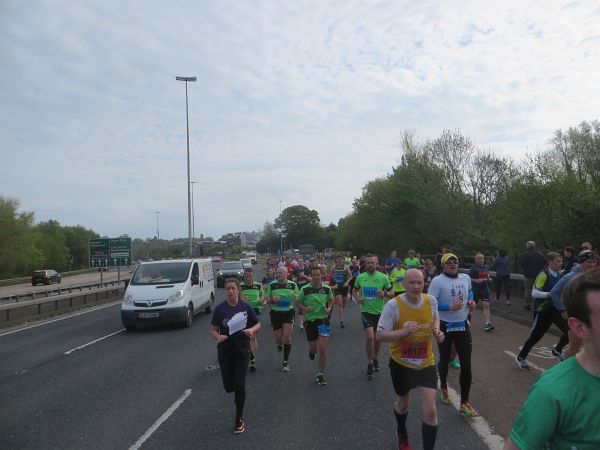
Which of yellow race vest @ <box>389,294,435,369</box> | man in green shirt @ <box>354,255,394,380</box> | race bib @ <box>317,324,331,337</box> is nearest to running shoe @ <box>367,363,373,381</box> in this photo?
man in green shirt @ <box>354,255,394,380</box>

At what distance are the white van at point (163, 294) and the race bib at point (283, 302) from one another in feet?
17.7

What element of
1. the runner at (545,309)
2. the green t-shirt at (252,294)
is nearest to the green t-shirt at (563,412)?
the runner at (545,309)

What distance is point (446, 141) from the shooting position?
35844 millimetres

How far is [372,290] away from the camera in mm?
8047

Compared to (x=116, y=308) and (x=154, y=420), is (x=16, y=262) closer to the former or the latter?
(x=116, y=308)

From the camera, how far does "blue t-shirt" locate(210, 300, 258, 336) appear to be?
5.76 meters

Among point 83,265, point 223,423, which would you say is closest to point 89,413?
point 223,423

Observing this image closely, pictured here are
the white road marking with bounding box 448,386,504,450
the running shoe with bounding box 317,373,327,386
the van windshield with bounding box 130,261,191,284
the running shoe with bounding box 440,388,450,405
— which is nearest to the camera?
the white road marking with bounding box 448,386,504,450

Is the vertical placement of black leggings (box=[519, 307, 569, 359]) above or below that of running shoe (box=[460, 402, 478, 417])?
above

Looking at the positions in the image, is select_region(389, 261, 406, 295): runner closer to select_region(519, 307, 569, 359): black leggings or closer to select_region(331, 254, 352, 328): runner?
select_region(331, 254, 352, 328): runner

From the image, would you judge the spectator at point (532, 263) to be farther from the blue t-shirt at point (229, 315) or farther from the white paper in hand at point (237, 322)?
the white paper in hand at point (237, 322)

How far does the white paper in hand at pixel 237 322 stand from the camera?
18.6 feet

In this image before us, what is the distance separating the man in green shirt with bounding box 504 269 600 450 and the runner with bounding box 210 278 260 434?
396 cm

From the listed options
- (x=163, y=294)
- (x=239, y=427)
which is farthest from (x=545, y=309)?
(x=163, y=294)
